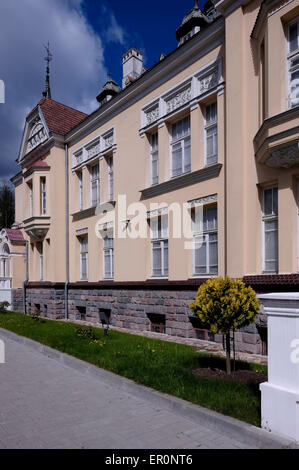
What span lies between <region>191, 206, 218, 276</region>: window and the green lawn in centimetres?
239

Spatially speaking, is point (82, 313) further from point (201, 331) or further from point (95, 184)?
point (201, 331)

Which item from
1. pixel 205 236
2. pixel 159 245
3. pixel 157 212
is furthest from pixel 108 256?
pixel 205 236

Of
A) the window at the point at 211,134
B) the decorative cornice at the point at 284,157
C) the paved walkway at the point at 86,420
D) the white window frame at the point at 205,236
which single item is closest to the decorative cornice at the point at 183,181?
the window at the point at 211,134

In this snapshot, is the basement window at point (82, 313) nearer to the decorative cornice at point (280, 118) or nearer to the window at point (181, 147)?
the window at point (181, 147)

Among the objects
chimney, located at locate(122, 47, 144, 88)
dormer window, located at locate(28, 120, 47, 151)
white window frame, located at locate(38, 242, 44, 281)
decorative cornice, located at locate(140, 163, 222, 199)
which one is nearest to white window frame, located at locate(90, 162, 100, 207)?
decorative cornice, located at locate(140, 163, 222, 199)

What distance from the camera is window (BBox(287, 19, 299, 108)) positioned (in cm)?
781

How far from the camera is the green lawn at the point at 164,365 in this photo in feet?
16.3

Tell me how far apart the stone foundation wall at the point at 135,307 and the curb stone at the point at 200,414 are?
3.73 metres

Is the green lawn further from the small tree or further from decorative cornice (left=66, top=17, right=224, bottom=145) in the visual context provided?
decorative cornice (left=66, top=17, right=224, bottom=145)

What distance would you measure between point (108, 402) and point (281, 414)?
2.64 meters

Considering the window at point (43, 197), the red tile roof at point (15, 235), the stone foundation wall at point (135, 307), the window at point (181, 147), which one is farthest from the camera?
the red tile roof at point (15, 235)

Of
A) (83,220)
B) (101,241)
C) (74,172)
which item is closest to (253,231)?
(101,241)
